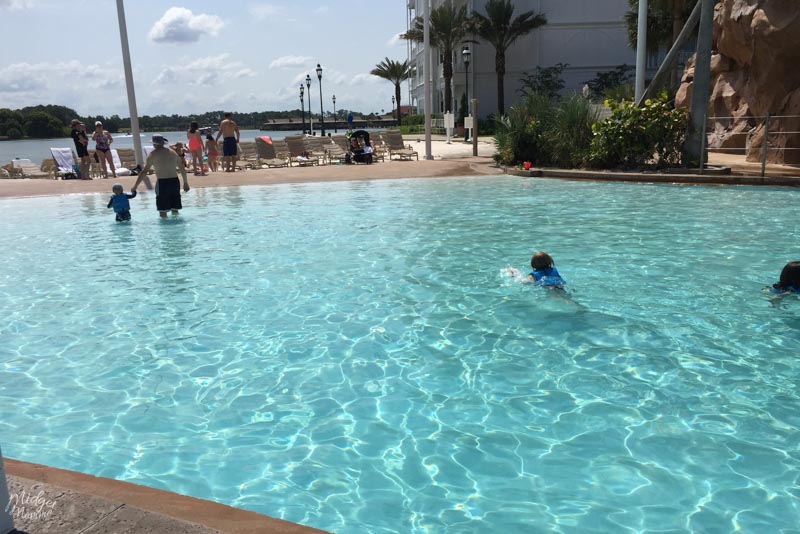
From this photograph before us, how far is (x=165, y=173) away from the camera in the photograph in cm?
1153

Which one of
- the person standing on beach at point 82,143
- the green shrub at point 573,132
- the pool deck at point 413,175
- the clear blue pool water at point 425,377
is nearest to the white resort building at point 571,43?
the pool deck at point 413,175

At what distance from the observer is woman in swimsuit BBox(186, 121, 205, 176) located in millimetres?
18578

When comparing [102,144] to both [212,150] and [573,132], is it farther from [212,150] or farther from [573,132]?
[573,132]

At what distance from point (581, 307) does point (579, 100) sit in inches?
510

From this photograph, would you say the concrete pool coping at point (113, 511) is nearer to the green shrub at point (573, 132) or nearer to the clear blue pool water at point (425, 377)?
the clear blue pool water at point (425, 377)

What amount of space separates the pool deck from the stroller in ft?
3.07

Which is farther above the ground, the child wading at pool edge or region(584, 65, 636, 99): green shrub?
region(584, 65, 636, 99): green shrub

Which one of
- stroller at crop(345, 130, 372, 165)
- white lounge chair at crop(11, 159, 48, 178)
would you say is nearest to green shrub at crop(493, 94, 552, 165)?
stroller at crop(345, 130, 372, 165)

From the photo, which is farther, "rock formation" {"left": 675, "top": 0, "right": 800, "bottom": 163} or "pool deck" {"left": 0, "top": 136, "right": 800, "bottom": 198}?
"rock formation" {"left": 675, "top": 0, "right": 800, "bottom": 163}

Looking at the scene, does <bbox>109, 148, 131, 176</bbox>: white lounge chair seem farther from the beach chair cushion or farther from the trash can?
the trash can

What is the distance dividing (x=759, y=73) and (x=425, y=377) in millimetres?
17674

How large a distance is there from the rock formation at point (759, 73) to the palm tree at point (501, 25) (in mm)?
19760

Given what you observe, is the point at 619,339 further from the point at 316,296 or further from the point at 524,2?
the point at 524,2

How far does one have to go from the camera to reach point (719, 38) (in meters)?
20.8
